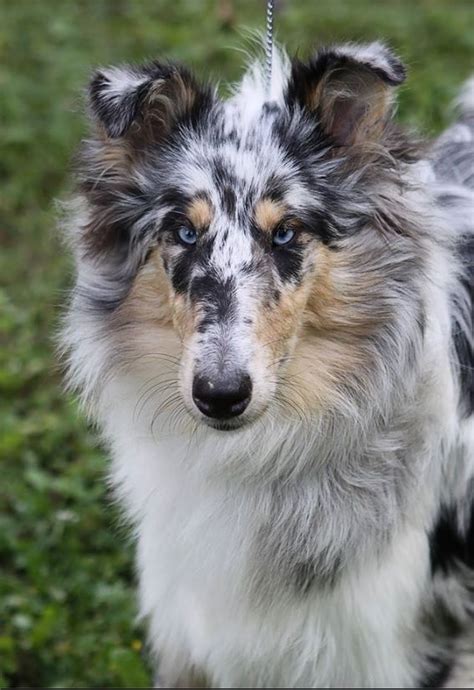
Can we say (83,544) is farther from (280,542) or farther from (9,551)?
(280,542)

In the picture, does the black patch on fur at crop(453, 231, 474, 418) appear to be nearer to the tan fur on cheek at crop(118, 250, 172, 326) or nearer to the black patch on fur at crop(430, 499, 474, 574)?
the black patch on fur at crop(430, 499, 474, 574)

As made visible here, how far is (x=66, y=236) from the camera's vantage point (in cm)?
A: 384

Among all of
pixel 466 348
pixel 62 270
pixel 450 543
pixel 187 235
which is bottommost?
pixel 62 270

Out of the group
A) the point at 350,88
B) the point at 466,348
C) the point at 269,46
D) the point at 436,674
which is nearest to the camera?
the point at 350,88

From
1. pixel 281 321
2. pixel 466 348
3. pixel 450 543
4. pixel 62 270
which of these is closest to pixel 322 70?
pixel 281 321

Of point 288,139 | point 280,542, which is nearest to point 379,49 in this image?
point 288,139

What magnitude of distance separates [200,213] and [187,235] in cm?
9

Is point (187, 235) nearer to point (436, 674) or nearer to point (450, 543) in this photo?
point (450, 543)

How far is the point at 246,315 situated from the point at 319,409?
45 centimetres

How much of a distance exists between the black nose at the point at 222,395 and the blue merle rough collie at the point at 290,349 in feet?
0.20

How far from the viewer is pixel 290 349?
337cm

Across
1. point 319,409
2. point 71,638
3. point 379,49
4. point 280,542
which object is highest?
point 379,49

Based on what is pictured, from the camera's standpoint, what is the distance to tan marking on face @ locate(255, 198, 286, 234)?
333 centimetres

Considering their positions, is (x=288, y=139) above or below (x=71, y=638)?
above
